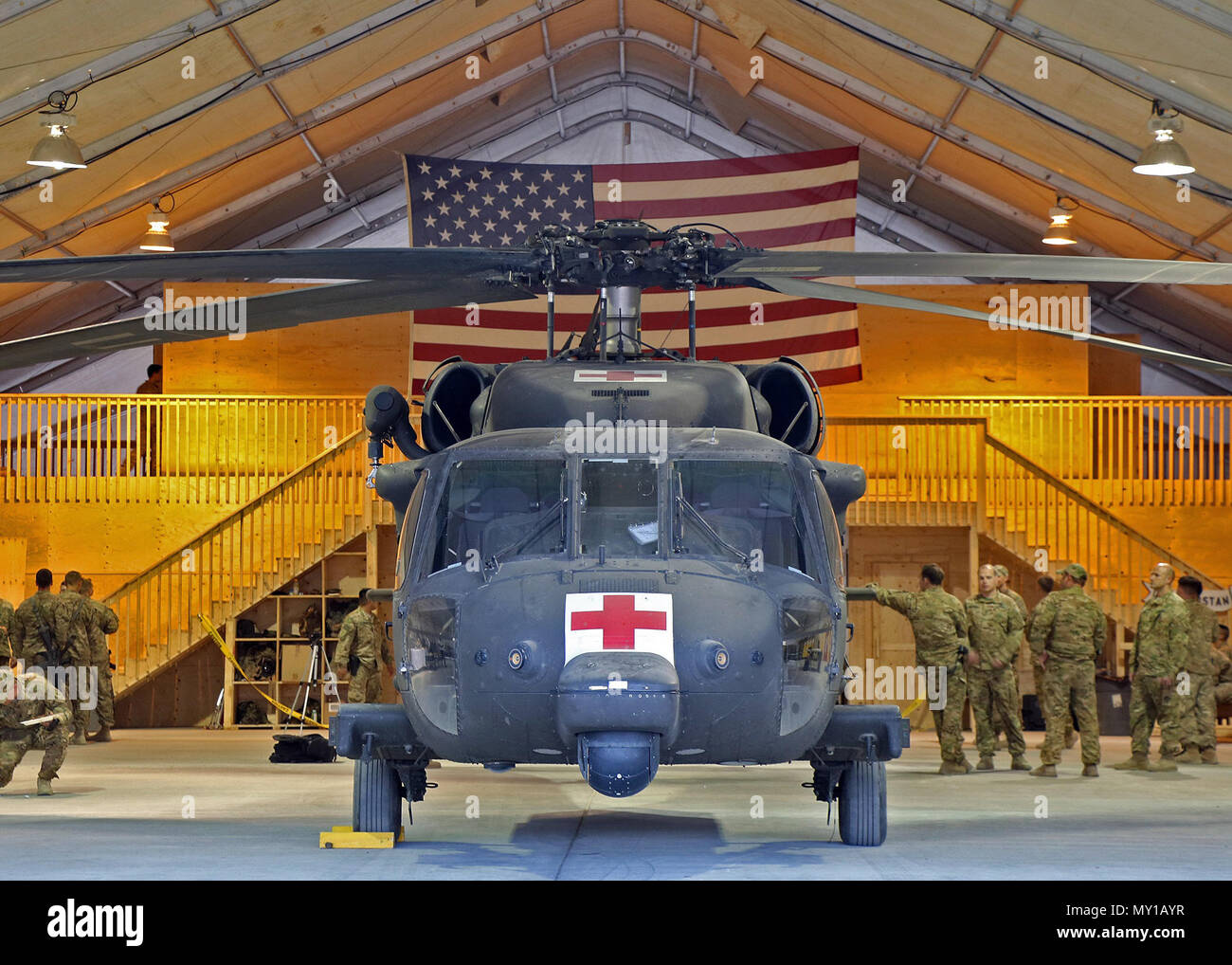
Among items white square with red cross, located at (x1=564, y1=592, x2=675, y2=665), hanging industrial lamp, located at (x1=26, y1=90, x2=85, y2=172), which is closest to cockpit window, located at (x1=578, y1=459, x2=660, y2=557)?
white square with red cross, located at (x1=564, y1=592, x2=675, y2=665)

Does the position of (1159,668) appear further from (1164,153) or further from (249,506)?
(249,506)

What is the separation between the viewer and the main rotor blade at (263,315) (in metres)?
8.18

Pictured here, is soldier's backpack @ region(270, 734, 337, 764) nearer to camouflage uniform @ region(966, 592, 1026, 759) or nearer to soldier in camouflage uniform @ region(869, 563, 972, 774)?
soldier in camouflage uniform @ region(869, 563, 972, 774)

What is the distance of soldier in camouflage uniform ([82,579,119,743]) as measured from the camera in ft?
53.8

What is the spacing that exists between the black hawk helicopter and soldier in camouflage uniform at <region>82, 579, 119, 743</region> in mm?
8170

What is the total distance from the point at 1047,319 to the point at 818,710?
621 inches

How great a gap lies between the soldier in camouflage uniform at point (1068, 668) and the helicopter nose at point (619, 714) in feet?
24.5

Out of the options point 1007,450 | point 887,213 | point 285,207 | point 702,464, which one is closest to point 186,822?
point 702,464

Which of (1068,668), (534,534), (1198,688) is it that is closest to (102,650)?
(1068,668)

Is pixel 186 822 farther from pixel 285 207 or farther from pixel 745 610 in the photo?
pixel 285 207

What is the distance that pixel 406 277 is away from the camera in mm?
8625

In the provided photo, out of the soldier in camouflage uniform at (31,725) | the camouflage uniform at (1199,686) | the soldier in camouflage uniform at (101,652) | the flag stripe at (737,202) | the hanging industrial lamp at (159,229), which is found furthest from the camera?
the hanging industrial lamp at (159,229)

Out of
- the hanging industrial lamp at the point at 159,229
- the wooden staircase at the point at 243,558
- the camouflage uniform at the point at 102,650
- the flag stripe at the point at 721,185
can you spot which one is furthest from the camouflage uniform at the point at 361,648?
the hanging industrial lamp at the point at 159,229

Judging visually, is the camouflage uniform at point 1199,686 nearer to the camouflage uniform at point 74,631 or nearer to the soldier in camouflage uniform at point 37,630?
the camouflage uniform at point 74,631
